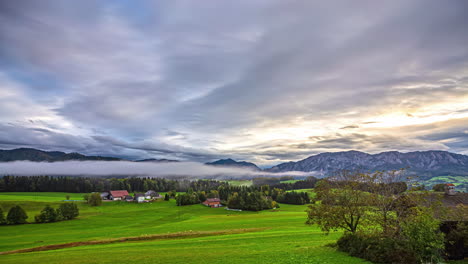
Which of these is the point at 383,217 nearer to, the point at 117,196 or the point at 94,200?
the point at 94,200

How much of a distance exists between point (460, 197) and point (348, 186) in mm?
17823

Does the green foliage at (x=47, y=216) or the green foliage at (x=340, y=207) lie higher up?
the green foliage at (x=340, y=207)

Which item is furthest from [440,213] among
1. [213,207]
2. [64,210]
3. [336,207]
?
[213,207]

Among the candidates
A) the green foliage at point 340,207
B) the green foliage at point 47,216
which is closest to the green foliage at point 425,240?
the green foliage at point 340,207

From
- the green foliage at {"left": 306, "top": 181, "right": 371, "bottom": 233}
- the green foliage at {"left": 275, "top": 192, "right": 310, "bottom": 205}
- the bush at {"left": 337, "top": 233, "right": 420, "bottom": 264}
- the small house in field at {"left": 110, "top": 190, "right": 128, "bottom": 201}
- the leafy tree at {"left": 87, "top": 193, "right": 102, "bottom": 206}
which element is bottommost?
the green foliage at {"left": 275, "top": 192, "right": 310, "bottom": 205}

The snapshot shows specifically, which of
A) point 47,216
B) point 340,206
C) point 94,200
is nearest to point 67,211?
point 47,216

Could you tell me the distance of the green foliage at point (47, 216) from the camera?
3137 inches

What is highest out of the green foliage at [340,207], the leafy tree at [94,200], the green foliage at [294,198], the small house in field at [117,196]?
the green foliage at [340,207]

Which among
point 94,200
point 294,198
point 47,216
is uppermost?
point 47,216

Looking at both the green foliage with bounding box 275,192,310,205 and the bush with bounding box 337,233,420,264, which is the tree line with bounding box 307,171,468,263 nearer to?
the bush with bounding box 337,233,420,264

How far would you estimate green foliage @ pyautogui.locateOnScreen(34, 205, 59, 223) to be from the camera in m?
79.7

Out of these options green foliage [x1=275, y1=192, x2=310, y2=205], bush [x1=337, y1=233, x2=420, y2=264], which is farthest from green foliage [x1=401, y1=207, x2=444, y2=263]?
green foliage [x1=275, y1=192, x2=310, y2=205]

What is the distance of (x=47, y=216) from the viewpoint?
80250 mm

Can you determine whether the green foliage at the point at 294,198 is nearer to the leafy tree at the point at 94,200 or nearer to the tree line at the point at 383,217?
the leafy tree at the point at 94,200
